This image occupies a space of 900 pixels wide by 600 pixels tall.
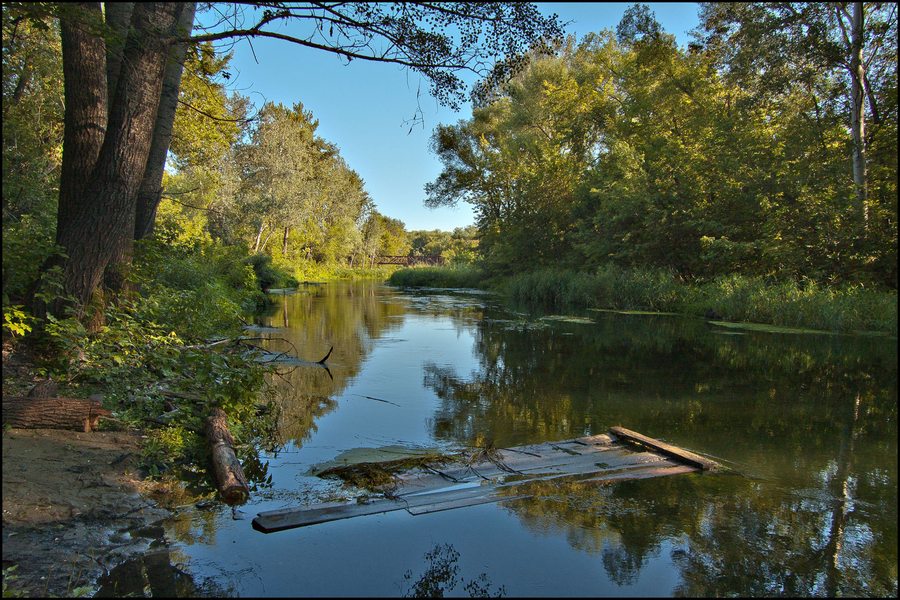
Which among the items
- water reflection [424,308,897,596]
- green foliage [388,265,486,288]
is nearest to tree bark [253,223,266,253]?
green foliage [388,265,486,288]

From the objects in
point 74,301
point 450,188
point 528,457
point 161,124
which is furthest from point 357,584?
point 450,188

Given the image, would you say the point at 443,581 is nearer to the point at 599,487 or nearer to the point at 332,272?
the point at 599,487

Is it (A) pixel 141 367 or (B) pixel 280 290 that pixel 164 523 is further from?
(B) pixel 280 290

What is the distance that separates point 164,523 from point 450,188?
123ft

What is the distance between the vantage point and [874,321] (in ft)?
48.9

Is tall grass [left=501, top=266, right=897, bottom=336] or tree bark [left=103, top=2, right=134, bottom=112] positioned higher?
tree bark [left=103, top=2, right=134, bottom=112]

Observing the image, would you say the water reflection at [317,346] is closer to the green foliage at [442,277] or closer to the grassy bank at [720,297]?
the grassy bank at [720,297]

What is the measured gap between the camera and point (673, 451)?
234 inches

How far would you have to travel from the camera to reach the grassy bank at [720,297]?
15.3 meters

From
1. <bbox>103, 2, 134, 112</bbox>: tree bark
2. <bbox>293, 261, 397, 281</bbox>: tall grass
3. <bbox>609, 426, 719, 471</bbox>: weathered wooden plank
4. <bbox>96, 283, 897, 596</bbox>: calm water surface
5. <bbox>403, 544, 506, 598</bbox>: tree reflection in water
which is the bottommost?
<bbox>403, 544, 506, 598</bbox>: tree reflection in water

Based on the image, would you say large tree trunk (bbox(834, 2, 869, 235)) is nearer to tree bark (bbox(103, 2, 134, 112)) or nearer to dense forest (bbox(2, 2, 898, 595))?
dense forest (bbox(2, 2, 898, 595))

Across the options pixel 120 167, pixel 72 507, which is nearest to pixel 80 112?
pixel 120 167

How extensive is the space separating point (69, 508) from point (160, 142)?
6.84m

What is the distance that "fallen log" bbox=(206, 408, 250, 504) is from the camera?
15.2 feet
